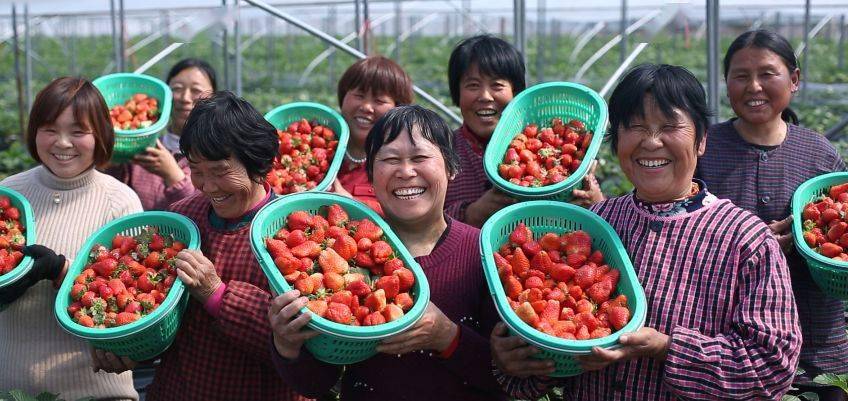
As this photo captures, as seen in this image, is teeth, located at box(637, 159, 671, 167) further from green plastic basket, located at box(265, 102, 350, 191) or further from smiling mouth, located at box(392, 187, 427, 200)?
green plastic basket, located at box(265, 102, 350, 191)

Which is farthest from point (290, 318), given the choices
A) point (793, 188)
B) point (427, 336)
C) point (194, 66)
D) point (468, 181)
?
point (194, 66)

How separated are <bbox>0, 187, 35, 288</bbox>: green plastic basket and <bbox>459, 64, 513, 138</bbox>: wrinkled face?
4.82 feet

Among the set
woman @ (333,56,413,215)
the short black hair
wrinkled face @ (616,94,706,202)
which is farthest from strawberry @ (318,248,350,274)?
woman @ (333,56,413,215)

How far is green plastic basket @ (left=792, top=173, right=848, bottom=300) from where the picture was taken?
2527 mm

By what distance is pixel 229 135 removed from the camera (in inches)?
96.2

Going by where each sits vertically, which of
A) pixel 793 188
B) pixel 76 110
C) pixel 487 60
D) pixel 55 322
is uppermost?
pixel 487 60

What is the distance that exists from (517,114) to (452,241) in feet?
3.57

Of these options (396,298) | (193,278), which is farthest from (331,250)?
(193,278)

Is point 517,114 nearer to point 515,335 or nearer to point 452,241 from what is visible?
point 452,241

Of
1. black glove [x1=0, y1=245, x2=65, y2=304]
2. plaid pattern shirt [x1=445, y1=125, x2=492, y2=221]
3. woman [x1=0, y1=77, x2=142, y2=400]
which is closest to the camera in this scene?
black glove [x1=0, y1=245, x2=65, y2=304]

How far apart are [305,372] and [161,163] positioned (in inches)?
72.3

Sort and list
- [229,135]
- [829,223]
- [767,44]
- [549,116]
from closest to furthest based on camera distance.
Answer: [229,135], [829,223], [767,44], [549,116]

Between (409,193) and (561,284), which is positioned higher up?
(409,193)

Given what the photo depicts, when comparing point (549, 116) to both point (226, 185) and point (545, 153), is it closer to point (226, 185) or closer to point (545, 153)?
point (545, 153)
